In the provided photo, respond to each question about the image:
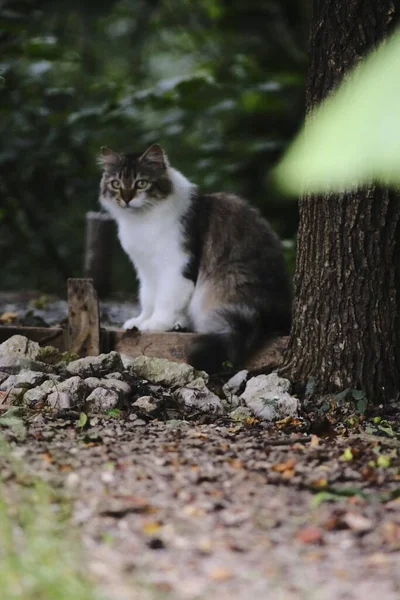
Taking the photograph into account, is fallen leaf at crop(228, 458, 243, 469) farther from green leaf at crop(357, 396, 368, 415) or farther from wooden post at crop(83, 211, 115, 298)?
wooden post at crop(83, 211, 115, 298)

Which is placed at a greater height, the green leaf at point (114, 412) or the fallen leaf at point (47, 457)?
the green leaf at point (114, 412)

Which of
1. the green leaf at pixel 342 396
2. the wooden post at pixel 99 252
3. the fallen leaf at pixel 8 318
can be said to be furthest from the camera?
the wooden post at pixel 99 252

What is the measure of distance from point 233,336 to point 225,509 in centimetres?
199

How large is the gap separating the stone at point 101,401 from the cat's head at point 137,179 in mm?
1667

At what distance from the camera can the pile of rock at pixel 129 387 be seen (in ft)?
11.5

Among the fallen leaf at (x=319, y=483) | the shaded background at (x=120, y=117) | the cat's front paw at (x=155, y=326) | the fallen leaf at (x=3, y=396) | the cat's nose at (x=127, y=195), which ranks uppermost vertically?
the shaded background at (x=120, y=117)

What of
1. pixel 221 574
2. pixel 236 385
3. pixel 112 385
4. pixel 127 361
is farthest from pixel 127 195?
pixel 221 574

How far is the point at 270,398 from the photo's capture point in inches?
142

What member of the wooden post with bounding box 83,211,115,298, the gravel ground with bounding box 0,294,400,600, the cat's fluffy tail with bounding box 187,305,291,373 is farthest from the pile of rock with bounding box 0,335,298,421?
the wooden post with bounding box 83,211,115,298

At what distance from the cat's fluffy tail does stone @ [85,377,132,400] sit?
586 mm

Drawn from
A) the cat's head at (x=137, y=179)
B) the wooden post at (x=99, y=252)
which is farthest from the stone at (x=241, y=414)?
the wooden post at (x=99, y=252)

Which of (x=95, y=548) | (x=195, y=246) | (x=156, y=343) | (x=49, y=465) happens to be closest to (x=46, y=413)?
(x=49, y=465)

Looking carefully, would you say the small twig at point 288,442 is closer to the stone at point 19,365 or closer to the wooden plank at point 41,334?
the stone at point 19,365

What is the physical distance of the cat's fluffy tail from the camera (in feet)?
13.7
